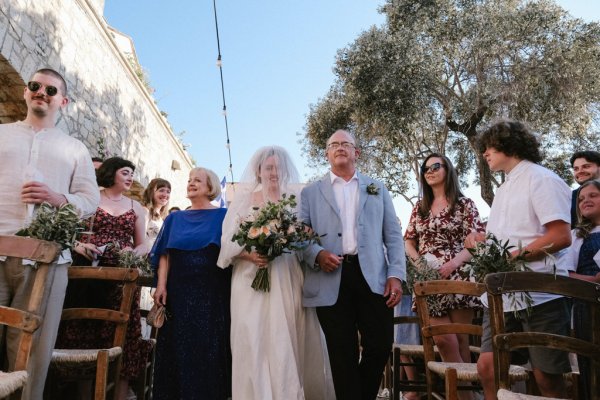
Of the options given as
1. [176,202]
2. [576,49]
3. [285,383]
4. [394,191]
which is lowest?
[285,383]

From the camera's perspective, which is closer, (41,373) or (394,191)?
(41,373)

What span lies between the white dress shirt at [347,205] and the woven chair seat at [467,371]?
0.95m

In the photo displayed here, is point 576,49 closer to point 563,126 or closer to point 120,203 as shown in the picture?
point 563,126

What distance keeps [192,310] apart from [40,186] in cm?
157

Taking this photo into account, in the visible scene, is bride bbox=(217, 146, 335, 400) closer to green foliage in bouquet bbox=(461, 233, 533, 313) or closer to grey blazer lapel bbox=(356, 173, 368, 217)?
grey blazer lapel bbox=(356, 173, 368, 217)

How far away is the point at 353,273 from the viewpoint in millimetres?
3477

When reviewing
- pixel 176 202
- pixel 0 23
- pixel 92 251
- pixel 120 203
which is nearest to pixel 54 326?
pixel 92 251

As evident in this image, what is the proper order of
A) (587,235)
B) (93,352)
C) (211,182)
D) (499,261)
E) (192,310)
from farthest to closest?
(211,182) → (192,310) → (587,235) → (93,352) → (499,261)

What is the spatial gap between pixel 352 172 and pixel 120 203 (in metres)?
2.29

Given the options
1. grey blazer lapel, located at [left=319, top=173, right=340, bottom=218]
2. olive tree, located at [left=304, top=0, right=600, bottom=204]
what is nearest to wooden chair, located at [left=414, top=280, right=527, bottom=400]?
grey blazer lapel, located at [left=319, top=173, right=340, bottom=218]

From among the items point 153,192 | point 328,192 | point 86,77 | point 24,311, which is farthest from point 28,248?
point 86,77

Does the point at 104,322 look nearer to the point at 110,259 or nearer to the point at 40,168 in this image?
the point at 110,259

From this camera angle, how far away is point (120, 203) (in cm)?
465

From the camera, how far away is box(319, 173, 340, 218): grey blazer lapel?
12.1 ft
